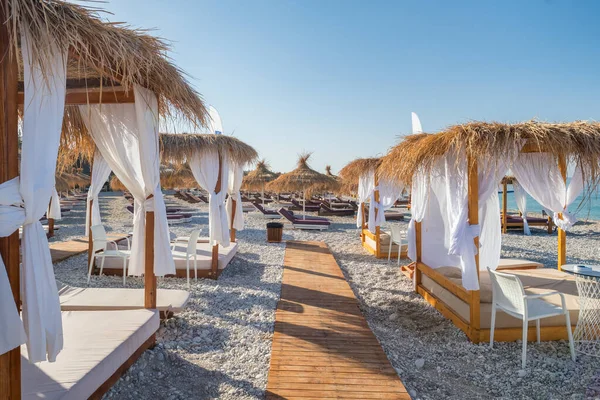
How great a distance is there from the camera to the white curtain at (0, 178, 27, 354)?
164 centimetres

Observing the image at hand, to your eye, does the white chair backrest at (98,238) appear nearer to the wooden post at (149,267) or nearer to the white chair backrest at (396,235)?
the wooden post at (149,267)

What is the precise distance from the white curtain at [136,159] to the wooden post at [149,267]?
46 millimetres

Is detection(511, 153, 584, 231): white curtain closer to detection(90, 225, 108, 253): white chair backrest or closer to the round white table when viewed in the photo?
the round white table

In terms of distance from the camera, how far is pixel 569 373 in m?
3.05

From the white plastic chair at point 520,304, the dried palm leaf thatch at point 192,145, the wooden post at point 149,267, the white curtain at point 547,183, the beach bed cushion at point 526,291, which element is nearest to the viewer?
the white plastic chair at point 520,304

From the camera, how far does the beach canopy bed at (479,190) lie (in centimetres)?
367

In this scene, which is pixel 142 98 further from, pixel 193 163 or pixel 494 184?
pixel 494 184

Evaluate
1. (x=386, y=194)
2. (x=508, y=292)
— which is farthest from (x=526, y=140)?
(x=386, y=194)

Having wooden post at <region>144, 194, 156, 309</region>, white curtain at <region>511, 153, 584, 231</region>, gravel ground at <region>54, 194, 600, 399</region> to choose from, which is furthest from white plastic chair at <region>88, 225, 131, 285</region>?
white curtain at <region>511, 153, 584, 231</region>

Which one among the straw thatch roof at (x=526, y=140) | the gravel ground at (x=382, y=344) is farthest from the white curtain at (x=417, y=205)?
the straw thatch roof at (x=526, y=140)

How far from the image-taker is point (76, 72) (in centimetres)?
300

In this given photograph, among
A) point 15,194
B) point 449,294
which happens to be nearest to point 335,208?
point 449,294

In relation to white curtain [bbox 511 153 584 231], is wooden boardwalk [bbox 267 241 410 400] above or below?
below

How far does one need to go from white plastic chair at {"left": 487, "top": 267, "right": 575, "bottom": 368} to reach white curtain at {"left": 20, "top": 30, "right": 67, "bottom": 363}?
3.59 m
